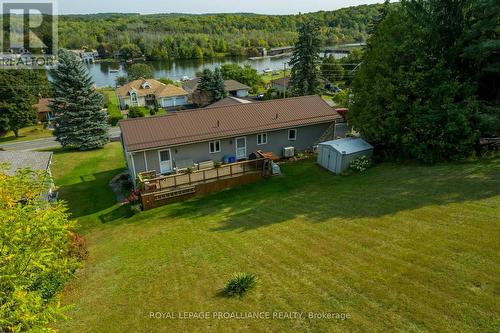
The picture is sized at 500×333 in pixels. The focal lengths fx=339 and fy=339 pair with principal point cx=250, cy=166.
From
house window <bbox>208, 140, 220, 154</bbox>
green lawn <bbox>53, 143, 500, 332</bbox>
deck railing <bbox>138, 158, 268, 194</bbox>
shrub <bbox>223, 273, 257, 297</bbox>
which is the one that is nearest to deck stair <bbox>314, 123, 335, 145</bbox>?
deck railing <bbox>138, 158, 268, 194</bbox>

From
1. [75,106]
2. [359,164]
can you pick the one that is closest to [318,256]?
[359,164]

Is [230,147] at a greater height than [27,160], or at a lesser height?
greater

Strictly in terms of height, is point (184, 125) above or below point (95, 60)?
below

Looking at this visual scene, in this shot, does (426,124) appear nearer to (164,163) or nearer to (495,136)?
(495,136)

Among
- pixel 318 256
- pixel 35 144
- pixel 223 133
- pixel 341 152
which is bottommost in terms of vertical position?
pixel 35 144

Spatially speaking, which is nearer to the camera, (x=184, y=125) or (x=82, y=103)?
(x=184, y=125)

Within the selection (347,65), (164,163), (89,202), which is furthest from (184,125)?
(347,65)
